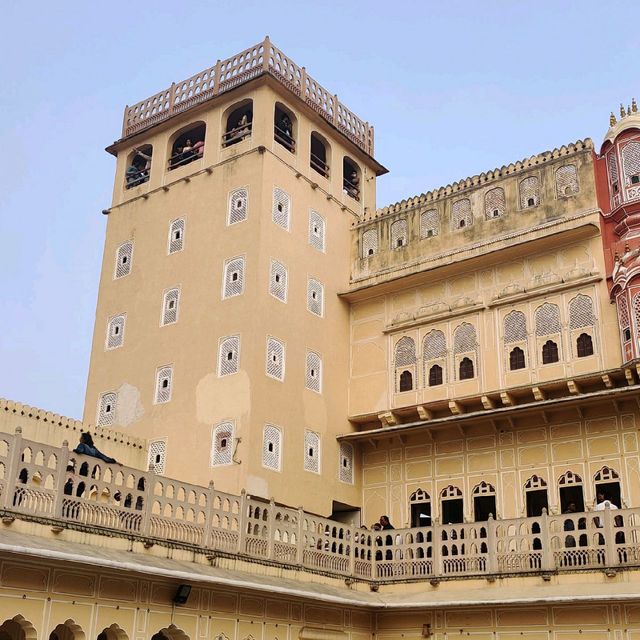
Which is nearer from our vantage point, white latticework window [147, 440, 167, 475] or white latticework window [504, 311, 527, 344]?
white latticework window [504, 311, 527, 344]

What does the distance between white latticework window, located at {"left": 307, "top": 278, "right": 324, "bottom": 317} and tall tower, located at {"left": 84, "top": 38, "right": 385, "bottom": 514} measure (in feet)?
0.15

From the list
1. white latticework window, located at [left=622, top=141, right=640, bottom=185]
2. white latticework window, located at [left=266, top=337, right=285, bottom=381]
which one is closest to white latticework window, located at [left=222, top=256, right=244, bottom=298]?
white latticework window, located at [left=266, top=337, right=285, bottom=381]

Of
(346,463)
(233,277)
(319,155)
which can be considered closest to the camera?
(233,277)

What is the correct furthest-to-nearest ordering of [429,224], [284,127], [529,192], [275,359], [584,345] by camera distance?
[284,127] → [429,224] → [529,192] → [275,359] → [584,345]

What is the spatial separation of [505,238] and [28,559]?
1232cm

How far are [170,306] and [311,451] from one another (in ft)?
15.9

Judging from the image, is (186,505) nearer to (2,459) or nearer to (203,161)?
(2,459)

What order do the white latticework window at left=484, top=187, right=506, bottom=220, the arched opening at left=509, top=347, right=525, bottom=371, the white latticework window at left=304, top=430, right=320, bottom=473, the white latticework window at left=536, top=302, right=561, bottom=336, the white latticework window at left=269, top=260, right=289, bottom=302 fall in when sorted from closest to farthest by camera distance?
1. the white latticework window at left=536, top=302, right=561, bottom=336
2. the arched opening at left=509, top=347, right=525, bottom=371
3. the white latticework window at left=304, top=430, right=320, bottom=473
4. the white latticework window at left=269, top=260, right=289, bottom=302
5. the white latticework window at left=484, top=187, right=506, bottom=220

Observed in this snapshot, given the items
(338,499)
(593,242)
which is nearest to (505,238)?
(593,242)

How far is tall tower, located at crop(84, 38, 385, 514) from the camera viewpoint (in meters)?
18.3

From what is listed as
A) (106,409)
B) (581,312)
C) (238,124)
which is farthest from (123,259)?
(581,312)

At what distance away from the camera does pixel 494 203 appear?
19.8 metres

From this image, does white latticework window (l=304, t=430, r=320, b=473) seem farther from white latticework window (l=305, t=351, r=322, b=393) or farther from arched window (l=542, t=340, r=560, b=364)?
arched window (l=542, t=340, r=560, b=364)

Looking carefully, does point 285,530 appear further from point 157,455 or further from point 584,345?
point 584,345
